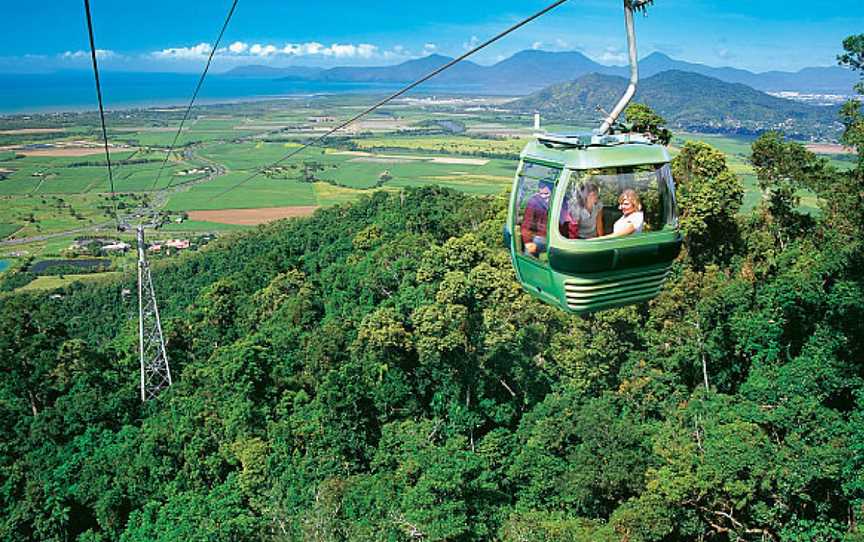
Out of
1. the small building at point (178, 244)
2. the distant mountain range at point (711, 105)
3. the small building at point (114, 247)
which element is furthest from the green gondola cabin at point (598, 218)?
the small building at point (114, 247)

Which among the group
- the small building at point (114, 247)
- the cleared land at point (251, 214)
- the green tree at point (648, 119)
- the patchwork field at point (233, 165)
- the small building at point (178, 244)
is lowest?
the small building at point (114, 247)

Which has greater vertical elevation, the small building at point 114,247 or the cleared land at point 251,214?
the cleared land at point 251,214

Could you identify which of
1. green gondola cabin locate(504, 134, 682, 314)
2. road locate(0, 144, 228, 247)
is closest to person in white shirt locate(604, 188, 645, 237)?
green gondola cabin locate(504, 134, 682, 314)

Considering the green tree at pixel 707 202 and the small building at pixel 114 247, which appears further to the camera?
the small building at pixel 114 247

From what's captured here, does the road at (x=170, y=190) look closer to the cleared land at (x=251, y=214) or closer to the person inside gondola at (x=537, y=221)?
the cleared land at (x=251, y=214)

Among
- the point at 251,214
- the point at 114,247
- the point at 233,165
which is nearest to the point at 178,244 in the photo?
the point at 114,247

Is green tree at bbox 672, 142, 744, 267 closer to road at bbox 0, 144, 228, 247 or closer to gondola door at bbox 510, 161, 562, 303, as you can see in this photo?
gondola door at bbox 510, 161, 562, 303

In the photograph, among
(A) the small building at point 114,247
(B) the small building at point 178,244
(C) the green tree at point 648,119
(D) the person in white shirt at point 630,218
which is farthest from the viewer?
(A) the small building at point 114,247

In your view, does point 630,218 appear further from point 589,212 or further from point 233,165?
point 233,165

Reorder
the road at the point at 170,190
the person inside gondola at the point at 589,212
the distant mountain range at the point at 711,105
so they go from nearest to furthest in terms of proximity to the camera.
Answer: the person inside gondola at the point at 589,212 → the distant mountain range at the point at 711,105 → the road at the point at 170,190
